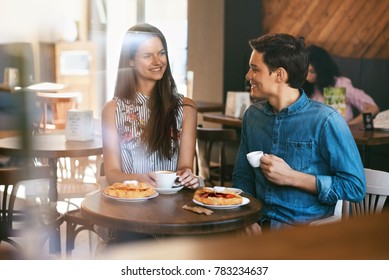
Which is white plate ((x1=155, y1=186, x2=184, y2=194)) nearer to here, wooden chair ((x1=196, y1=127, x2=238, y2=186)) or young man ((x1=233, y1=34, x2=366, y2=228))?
young man ((x1=233, y1=34, x2=366, y2=228))

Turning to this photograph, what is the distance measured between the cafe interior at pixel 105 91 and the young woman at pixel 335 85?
0.08 feet

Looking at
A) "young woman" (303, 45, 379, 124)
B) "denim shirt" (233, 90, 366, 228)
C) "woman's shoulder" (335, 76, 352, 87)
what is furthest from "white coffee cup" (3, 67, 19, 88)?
"woman's shoulder" (335, 76, 352, 87)

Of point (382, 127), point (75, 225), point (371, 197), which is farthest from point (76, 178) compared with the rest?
point (382, 127)

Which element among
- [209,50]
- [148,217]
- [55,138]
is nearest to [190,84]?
[209,50]

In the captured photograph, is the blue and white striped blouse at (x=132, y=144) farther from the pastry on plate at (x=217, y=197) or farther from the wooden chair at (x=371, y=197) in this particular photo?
the wooden chair at (x=371, y=197)

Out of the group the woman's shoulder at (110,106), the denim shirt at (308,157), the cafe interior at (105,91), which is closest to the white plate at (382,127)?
the cafe interior at (105,91)

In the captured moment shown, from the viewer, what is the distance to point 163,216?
130cm

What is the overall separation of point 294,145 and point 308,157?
43 mm

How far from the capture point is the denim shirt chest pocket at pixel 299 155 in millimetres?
1514

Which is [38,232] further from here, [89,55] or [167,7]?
[167,7]

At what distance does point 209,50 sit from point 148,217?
0.52 meters

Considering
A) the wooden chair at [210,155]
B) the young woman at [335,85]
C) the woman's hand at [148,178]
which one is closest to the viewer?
the woman's hand at [148,178]

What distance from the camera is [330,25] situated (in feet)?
5.47

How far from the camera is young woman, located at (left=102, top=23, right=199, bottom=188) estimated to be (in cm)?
162
